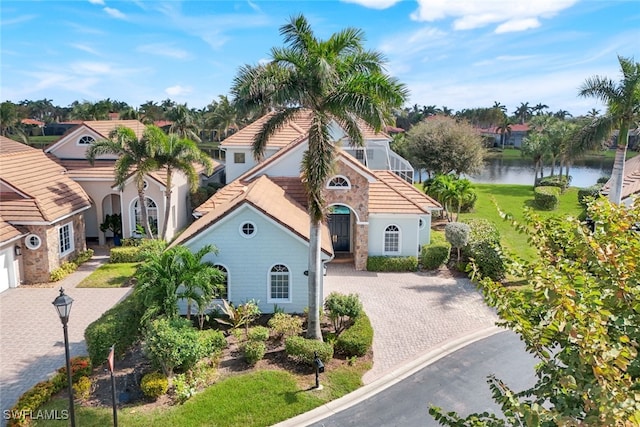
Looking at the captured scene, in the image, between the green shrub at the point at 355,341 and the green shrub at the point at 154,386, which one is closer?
the green shrub at the point at 154,386

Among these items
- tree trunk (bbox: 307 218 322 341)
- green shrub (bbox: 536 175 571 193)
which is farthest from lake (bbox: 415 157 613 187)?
tree trunk (bbox: 307 218 322 341)

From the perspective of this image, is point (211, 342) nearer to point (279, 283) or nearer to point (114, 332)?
point (114, 332)

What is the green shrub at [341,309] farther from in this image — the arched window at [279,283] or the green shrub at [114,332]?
the green shrub at [114,332]

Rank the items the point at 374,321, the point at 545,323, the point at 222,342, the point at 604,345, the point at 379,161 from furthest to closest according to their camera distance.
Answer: the point at 379,161 < the point at 374,321 < the point at 222,342 < the point at 545,323 < the point at 604,345

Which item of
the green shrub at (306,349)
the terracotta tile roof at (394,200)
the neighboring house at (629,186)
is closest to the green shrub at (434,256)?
the terracotta tile roof at (394,200)

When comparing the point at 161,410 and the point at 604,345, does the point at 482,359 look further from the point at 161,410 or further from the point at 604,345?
the point at 604,345

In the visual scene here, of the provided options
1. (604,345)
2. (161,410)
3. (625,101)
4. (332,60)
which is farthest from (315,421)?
(625,101)

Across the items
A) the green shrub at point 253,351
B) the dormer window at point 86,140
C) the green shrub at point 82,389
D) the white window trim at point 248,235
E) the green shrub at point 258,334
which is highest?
the dormer window at point 86,140

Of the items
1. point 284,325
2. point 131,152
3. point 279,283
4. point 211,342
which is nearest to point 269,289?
point 279,283
